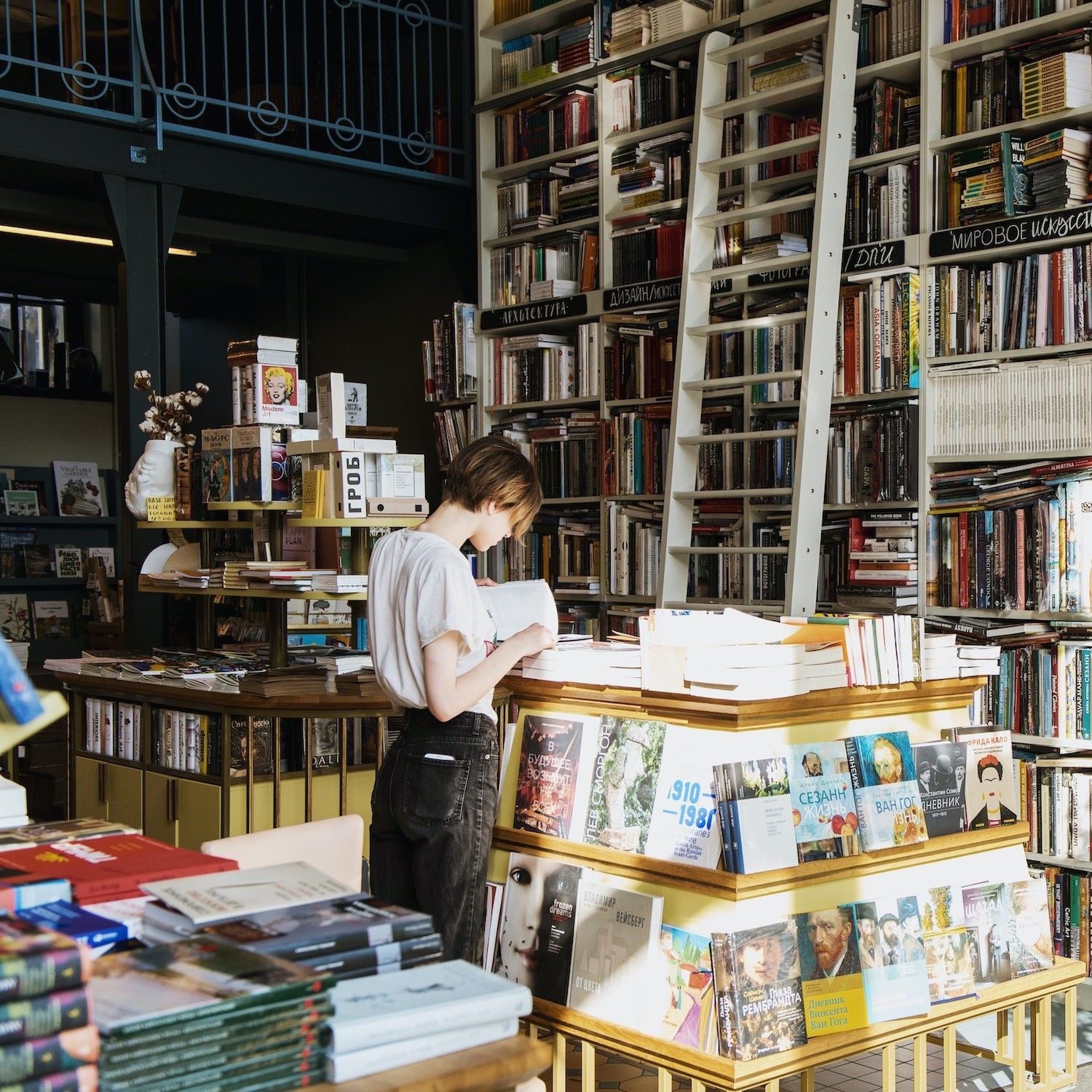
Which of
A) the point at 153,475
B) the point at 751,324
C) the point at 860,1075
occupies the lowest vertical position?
the point at 860,1075

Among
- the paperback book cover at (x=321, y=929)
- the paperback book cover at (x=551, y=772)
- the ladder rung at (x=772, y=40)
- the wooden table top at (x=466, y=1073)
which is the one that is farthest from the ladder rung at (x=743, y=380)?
the wooden table top at (x=466, y=1073)

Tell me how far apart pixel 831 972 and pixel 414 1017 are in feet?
4.99

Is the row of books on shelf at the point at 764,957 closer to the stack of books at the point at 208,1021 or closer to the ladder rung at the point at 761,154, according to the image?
the stack of books at the point at 208,1021

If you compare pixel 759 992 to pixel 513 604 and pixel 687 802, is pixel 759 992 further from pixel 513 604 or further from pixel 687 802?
pixel 513 604

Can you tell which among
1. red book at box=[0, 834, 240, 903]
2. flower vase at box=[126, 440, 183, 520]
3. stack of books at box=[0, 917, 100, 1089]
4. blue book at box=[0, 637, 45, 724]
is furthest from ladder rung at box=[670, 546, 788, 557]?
stack of books at box=[0, 917, 100, 1089]

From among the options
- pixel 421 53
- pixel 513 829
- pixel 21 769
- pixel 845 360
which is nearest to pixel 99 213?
pixel 421 53

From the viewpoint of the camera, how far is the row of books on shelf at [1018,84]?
4.34 meters

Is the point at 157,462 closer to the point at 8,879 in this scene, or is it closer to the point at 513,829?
the point at 513,829

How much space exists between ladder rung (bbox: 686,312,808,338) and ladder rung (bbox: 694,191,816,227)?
0.38 metres

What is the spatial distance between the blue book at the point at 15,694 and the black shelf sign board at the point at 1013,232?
150 inches

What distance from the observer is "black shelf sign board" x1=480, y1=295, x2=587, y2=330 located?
19.8ft

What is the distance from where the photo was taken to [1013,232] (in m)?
4.40

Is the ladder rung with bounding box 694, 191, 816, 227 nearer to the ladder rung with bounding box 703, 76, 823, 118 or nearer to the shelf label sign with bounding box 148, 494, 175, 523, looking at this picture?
the ladder rung with bounding box 703, 76, 823, 118

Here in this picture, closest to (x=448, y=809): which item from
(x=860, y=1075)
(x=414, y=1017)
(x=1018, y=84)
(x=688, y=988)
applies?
(x=688, y=988)
